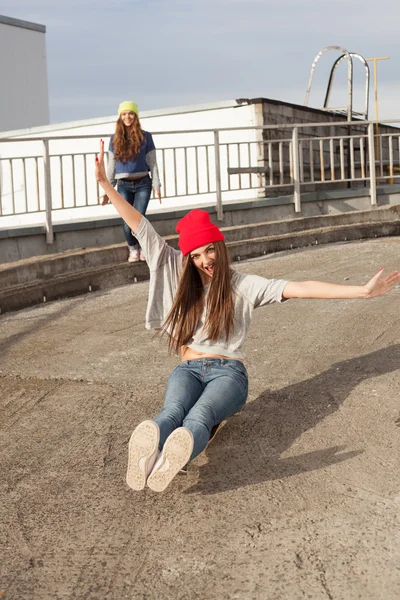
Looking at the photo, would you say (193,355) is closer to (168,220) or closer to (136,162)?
(136,162)

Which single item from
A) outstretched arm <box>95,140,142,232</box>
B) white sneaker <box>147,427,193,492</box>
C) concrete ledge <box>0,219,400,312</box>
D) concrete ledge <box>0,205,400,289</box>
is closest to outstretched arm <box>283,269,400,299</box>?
outstretched arm <box>95,140,142,232</box>

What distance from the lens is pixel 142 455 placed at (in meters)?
3.94

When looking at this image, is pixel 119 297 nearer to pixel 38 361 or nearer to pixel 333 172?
pixel 38 361

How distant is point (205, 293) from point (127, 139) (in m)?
5.93

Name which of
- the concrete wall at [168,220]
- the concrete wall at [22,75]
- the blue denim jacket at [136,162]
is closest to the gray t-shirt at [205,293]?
the blue denim jacket at [136,162]

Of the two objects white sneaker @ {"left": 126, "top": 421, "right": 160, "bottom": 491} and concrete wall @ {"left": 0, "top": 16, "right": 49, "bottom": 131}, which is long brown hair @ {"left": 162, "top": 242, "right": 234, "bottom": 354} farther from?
concrete wall @ {"left": 0, "top": 16, "right": 49, "bottom": 131}

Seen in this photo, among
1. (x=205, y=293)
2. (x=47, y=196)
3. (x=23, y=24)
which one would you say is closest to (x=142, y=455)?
(x=205, y=293)

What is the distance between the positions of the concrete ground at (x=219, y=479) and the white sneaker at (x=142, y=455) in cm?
16

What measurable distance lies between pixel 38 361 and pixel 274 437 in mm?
2680

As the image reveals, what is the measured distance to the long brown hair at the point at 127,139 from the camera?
10.3 m

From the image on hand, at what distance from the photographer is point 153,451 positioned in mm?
3943

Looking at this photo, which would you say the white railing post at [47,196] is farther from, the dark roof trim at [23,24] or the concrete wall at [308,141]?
the dark roof trim at [23,24]

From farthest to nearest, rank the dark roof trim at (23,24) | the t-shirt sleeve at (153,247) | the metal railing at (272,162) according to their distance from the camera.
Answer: the dark roof trim at (23,24) < the metal railing at (272,162) < the t-shirt sleeve at (153,247)

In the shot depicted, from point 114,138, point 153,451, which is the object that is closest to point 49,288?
point 114,138
